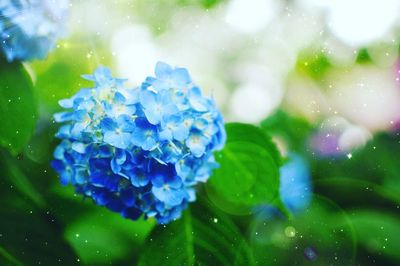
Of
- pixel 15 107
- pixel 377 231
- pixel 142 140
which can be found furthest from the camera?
pixel 377 231

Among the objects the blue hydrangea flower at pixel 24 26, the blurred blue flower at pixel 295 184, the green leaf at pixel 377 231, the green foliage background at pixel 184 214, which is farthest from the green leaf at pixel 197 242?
the blue hydrangea flower at pixel 24 26

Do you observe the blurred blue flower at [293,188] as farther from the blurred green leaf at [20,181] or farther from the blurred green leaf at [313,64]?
the blurred green leaf at [20,181]

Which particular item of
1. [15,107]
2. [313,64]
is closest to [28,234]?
[15,107]

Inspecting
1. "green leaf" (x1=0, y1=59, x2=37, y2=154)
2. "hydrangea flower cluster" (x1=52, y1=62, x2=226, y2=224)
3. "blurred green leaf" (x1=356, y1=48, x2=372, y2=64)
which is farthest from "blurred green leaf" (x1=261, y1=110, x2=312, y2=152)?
"green leaf" (x1=0, y1=59, x2=37, y2=154)

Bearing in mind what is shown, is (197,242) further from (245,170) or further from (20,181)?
(20,181)

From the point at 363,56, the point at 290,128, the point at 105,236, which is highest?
the point at 363,56

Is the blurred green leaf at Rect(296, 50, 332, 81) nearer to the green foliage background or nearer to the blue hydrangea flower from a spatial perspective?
the green foliage background
